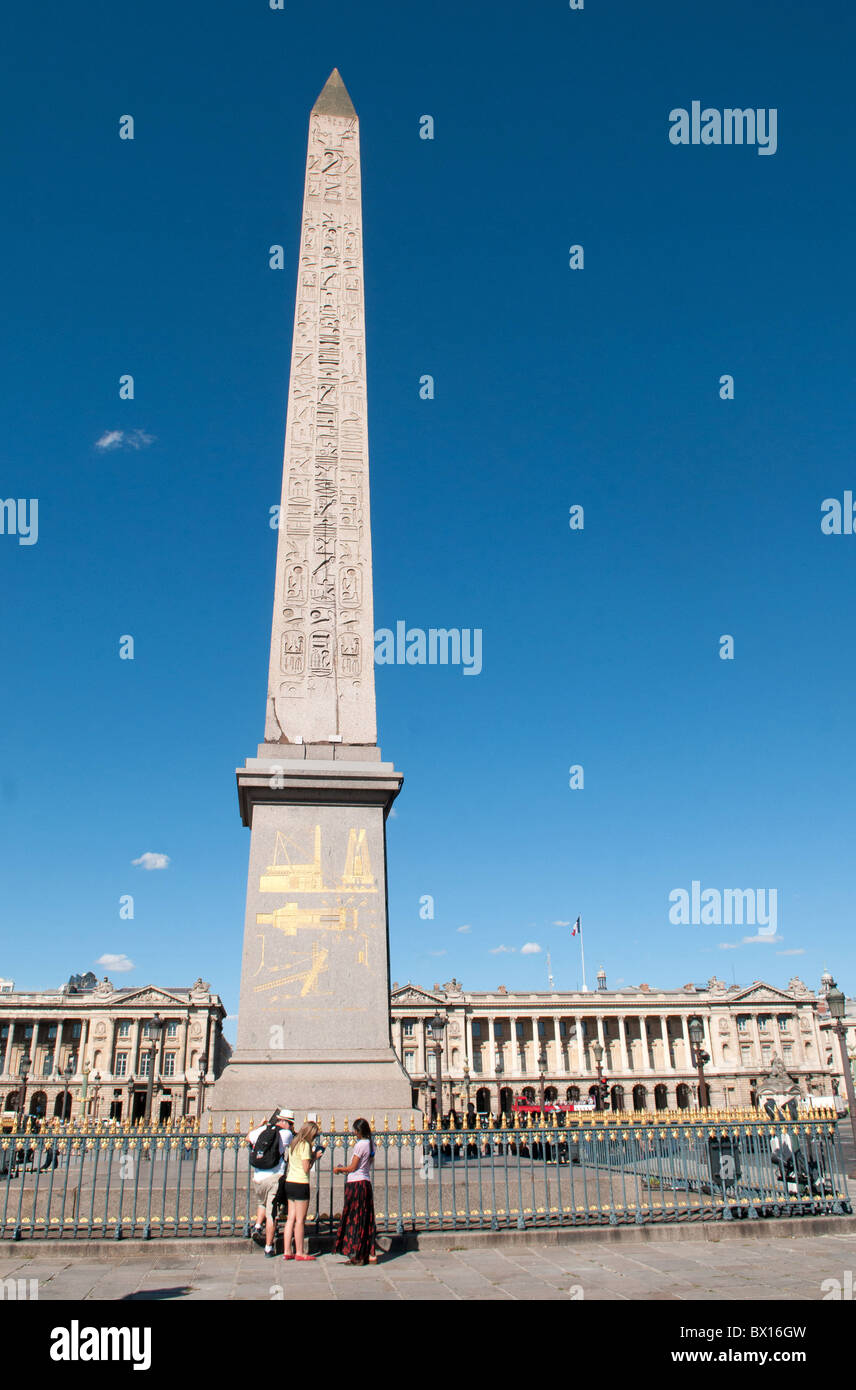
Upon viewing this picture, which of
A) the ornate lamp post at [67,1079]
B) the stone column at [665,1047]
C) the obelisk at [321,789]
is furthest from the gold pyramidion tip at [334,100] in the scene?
the stone column at [665,1047]

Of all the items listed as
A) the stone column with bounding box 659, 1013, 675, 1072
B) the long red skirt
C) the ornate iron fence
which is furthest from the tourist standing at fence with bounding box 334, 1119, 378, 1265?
the stone column with bounding box 659, 1013, 675, 1072

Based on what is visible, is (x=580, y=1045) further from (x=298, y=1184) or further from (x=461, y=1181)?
(x=298, y=1184)

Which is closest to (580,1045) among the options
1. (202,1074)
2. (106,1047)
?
(202,1074)

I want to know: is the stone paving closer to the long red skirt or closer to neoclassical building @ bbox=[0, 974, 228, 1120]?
the long red skirt

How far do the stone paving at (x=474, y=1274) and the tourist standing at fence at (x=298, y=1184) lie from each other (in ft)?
0.64

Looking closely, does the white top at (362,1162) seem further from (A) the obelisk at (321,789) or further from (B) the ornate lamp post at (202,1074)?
(B) the ornate lamp post at (202,1074)

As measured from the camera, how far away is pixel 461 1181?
9.54m

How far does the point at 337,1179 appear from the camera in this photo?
30.8ft

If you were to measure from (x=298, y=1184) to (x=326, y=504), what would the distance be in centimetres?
834

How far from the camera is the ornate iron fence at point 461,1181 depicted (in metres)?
8.79

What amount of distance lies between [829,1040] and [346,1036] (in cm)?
10589

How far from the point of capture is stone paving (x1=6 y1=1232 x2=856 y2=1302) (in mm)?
6812
